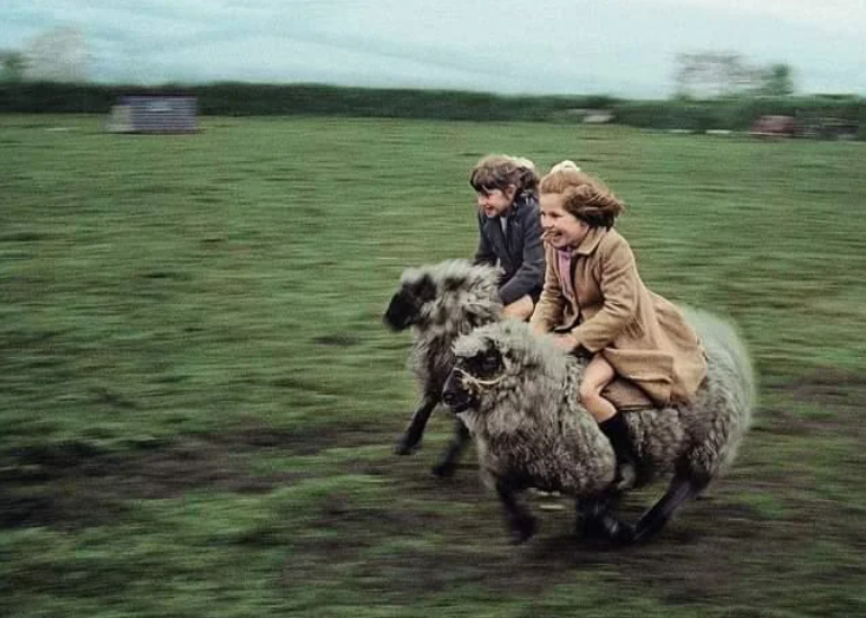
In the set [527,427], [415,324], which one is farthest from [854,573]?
[415,324]

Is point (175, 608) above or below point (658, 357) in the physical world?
below

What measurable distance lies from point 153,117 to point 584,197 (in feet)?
49.9

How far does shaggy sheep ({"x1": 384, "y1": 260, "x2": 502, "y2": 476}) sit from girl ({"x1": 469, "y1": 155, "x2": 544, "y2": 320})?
107mm

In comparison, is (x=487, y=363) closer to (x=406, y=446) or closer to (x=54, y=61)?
(x=406, y=446)

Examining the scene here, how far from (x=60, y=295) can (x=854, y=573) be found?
6284 millimetres

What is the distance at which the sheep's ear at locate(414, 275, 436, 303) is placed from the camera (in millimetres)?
6703

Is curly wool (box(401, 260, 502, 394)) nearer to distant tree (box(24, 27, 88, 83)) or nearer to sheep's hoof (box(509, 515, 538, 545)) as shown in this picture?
sheep's hoof (box(509, 515, 538, 545))

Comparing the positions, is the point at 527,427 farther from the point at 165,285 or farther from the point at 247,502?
the point at 165,285

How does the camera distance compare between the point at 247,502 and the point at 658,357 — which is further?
A: the point at 247,502

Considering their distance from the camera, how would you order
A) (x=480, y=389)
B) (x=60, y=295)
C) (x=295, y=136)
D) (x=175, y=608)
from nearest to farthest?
(x=175, y=608), (x=480, y=389), (x=60, y=295), (x=295, y=136)

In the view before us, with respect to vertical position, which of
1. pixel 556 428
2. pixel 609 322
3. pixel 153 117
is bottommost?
pixel 153 117

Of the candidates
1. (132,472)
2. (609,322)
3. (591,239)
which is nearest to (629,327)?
(609,322)

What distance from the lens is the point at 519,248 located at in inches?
268

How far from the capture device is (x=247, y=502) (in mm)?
6406
